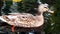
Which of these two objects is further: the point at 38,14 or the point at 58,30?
the point at 38,14

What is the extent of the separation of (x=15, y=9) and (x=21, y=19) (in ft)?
0.34

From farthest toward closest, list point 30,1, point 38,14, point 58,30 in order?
point 38,14
point 30,1
point 58,30

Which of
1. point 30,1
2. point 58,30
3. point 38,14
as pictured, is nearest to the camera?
point 58,30

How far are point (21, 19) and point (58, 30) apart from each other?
0.91 feet

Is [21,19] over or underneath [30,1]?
underneath

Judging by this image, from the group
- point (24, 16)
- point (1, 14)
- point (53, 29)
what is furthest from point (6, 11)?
point (53, 29)

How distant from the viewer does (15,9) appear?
1.42 meters

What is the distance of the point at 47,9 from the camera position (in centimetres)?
145

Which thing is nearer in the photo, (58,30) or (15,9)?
(58,30)

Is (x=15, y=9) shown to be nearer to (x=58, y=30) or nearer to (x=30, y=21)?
(x=30, y=21)

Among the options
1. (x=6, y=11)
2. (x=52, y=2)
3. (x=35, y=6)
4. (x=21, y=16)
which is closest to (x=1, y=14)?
(x=6, y=11)

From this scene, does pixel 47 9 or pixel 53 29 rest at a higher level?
pixel 47 9

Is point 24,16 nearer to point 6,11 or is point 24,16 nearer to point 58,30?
point 6,11

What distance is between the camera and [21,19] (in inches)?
53.5
